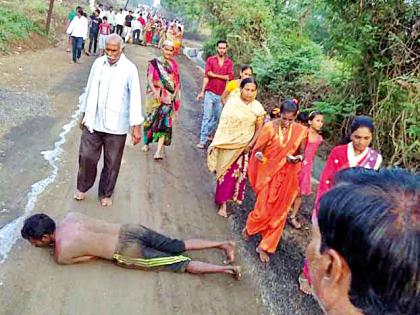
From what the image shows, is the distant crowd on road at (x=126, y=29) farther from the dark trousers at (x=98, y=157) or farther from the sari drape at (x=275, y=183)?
the sari drape at (x=275, y=183)

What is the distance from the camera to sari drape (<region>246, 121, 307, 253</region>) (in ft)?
15.9

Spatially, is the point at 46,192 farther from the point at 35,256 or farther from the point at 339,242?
the point at 339,242

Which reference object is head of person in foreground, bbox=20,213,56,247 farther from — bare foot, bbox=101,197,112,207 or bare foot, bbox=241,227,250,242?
bare foot, bbox=241,227,250,242

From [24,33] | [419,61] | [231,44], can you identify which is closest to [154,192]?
[419,61]

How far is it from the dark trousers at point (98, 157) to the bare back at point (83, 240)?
3.75 ft

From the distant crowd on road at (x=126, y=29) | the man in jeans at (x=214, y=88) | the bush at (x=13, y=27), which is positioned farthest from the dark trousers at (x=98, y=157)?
the distant crowd on road at (x=126, y=29)

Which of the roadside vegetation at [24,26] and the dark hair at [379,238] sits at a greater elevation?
the dark hair at [379,238]

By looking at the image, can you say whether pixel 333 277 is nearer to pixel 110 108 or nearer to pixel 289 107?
pixel 289 107

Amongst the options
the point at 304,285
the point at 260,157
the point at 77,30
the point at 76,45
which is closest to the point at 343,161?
the point at 260,157

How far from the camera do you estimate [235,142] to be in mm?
5637

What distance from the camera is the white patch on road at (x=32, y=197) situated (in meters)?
4.22

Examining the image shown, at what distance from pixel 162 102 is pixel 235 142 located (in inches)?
70.0

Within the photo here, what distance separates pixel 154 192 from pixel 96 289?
2160 mm

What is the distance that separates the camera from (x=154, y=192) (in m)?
5.90
